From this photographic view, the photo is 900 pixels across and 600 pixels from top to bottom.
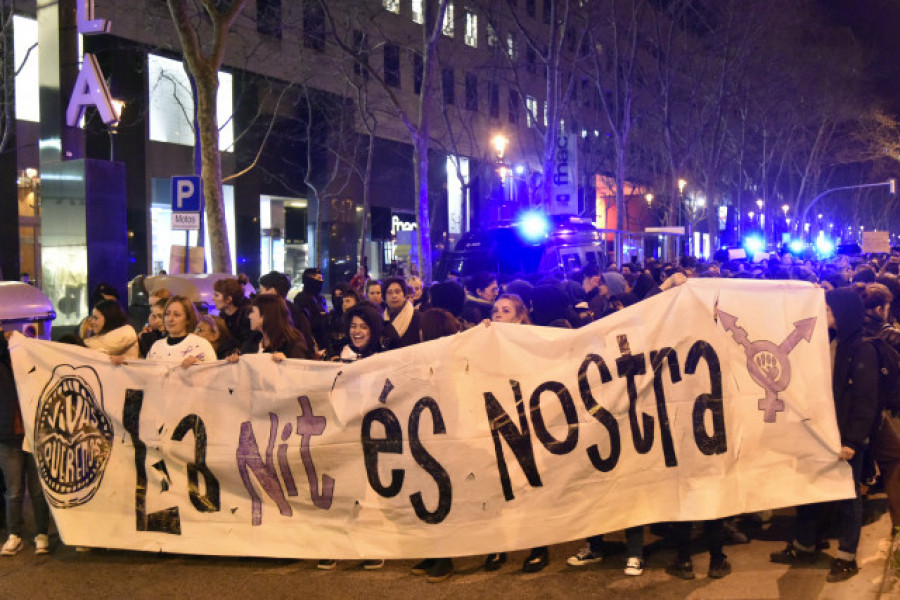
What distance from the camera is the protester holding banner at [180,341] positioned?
660cm

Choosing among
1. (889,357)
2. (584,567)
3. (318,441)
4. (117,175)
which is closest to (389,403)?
(318,441)

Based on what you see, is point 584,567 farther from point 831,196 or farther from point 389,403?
point 831,196

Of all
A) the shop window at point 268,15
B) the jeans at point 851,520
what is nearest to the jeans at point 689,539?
the jeans at point 851,520

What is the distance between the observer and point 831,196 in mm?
77312

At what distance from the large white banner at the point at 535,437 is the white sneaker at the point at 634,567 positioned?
340mm

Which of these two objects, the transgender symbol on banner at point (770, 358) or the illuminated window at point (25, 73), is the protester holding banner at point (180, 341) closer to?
the transgender symbol on banner at point (770, 358)

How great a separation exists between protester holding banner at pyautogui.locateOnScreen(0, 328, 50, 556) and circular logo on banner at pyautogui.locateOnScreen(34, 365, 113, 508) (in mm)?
215

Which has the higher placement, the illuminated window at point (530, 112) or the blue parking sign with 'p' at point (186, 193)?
the illuminated window at point (530, 112)

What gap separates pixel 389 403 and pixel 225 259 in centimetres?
1140

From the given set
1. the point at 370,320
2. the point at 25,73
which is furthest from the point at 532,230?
the point at 25,73

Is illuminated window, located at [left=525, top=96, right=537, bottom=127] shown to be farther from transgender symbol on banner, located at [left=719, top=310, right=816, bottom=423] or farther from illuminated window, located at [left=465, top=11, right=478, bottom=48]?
transgender symbol on banner, located at [left=719, top=310, right=816, bottom=423]

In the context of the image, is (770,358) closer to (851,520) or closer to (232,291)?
(851,520)

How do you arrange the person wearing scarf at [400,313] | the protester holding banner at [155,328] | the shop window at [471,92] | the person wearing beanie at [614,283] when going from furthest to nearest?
the shop window at [471,92]
the person wearing beanie at [614,283]
the protester holding banner at [155,328]
the person wearing scarf at [400,313]

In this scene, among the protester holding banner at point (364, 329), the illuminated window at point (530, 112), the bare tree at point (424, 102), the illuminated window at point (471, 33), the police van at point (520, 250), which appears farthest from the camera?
the illuminated window at point (471, 33)
